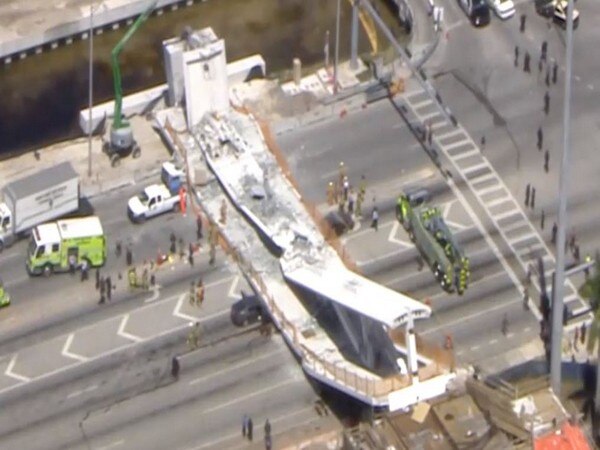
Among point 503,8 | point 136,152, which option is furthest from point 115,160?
point 503,8

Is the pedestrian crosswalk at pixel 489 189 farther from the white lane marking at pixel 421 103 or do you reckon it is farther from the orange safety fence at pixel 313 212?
the orange safety fence at pixel 313 212

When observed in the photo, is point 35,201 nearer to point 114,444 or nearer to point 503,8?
point 114,444

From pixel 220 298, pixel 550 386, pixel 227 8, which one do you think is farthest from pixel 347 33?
pixel 550 386

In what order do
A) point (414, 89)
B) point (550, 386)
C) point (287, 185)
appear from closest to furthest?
point (550, 386) < point (287, 185) < point (414, 89)

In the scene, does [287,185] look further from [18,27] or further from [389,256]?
[18,27]

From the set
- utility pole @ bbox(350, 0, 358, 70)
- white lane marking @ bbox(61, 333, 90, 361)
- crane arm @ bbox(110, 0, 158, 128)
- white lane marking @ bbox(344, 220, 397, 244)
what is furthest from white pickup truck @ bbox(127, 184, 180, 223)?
utility pole @ bbox(350, 0, 358, 70)

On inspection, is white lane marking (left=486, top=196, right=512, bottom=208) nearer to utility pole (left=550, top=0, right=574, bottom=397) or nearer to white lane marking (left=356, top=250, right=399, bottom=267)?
white lane marking (left=356, top=250, right=399, bottom=267)

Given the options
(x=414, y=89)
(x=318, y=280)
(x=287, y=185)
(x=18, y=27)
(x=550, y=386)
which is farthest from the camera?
(x=18, y=27)
